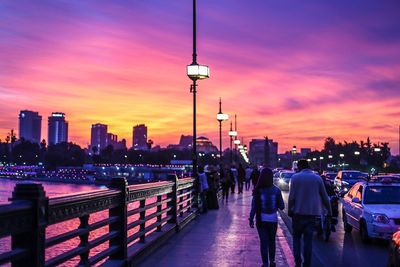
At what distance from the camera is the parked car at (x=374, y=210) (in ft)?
45.4

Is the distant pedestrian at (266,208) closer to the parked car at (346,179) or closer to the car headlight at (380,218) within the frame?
the car headlight at (380,218)

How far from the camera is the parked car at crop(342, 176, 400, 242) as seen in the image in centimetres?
1384

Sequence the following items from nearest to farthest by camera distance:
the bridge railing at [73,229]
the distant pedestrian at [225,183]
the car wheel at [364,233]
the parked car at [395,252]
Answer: the bridge railing at [73,229] → the parked car at [395,252] → the car wheel at [364,233] → the distant pedestrian at [225,183]

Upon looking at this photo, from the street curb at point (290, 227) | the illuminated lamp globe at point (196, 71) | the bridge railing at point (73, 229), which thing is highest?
the illuminated lamp globe at point (196, 71)

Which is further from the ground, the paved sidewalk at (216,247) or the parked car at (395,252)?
the parked car at (395,252)

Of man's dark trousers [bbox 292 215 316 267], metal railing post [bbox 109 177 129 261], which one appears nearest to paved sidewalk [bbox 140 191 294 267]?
man's dark trousers [bbox 292 215 316 267]

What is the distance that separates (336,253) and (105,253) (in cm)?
649

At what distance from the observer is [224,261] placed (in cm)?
1100

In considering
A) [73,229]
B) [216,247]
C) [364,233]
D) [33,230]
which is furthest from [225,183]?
[33,230]

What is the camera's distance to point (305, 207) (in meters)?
10.1

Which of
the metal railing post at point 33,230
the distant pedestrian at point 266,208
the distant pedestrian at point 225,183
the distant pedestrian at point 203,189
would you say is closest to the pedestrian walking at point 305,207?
the distant pedestrian at point 266,208

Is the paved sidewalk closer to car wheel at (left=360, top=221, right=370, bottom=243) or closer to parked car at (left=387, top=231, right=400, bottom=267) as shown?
car wheel at (left=360, top=221, right=370, bottom=243)

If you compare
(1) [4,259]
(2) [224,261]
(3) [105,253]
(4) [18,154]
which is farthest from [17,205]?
(4) [18,154]

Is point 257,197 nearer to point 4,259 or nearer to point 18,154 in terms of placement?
point 4,259
